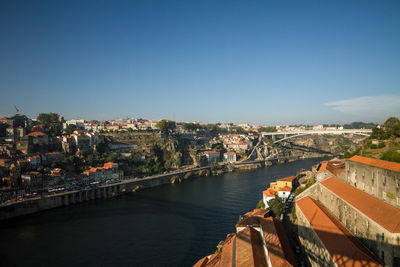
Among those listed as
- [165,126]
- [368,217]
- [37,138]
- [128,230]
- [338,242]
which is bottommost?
[128,230]

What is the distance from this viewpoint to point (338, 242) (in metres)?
7.45

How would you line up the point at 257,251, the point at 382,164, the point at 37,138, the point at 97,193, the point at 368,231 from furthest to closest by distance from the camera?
the point at 37,138
the point at 97,193
the point at 382,164
the point at 257,251
the point at 368,231

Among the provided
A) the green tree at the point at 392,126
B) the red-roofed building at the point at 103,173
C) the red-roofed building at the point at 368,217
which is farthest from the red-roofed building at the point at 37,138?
the green tree at the point at 392,126

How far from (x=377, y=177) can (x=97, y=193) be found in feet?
63.0

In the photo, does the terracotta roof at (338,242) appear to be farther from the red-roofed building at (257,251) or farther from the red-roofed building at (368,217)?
the red-roofed building at (257,251)

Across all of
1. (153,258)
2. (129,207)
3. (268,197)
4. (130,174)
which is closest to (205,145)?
(130,174)

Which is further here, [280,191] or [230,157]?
[230,157]

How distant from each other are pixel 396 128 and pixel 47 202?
74.5ft

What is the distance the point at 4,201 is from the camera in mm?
16750

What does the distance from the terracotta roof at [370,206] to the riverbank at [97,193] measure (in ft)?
55.8

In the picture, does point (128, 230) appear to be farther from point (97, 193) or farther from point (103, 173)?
point (103, 173)

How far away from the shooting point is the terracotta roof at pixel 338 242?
6.51 m

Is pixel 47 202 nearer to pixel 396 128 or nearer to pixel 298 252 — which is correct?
pixel 298 252

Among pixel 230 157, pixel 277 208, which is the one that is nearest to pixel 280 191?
pixel 277 208
